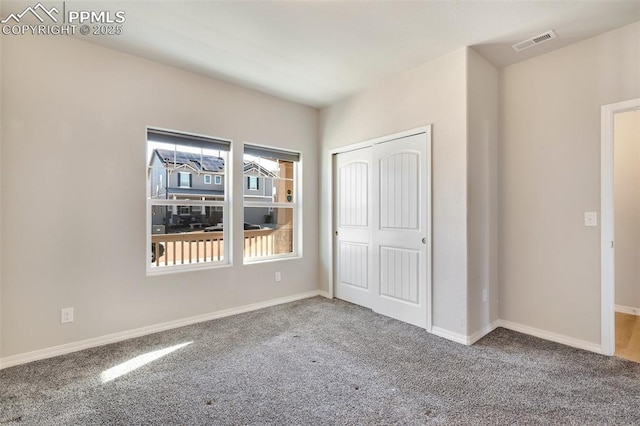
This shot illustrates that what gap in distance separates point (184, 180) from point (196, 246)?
A: 2.47 ft

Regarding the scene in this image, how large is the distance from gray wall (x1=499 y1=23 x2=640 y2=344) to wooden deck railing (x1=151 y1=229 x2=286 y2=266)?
2846mm

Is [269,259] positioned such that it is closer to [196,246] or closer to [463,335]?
[196,246]

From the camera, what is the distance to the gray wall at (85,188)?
2389mm

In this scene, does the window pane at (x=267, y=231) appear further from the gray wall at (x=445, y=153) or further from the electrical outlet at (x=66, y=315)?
the gray wall at (x=445, y=153)

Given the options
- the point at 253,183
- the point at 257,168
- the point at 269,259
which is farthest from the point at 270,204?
the point at 269,259

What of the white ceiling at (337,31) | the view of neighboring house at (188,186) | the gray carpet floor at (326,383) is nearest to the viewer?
the gray carpet floor at (326,383)

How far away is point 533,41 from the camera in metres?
2.64

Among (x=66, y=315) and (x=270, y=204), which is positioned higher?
(x=270, y=204)

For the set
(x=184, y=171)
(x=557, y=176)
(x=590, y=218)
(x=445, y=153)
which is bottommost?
(x=590, y=218)

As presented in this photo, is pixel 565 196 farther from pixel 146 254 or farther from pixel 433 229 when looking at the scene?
pixel 146 254

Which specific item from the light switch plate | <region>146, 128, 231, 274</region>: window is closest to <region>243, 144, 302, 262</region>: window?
<region>146, 128, 231, 274</region>: window

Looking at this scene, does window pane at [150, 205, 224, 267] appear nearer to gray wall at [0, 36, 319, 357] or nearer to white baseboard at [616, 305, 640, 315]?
gray wall at [0, 36, 319, 357]

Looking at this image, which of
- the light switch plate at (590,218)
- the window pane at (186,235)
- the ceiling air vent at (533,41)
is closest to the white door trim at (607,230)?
the light switch plate at (590,218)

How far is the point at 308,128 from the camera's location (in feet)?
14.1
